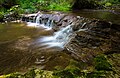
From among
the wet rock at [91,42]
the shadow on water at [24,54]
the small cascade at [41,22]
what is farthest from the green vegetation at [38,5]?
the wet rock at [91,42]

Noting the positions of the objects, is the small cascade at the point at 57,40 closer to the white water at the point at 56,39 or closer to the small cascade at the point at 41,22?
the white water at the point at 56,39

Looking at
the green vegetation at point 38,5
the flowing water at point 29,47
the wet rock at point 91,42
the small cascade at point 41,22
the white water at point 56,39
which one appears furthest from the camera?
the green vegetation at point 38,5


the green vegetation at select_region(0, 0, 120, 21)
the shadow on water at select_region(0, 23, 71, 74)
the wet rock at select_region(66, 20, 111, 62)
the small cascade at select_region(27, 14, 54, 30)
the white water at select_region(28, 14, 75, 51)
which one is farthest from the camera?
the green vegetation at select_region(0, 0, 120, 21)

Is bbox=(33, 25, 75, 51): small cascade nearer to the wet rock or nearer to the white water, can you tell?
the white water

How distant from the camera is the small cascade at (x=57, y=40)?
829cm

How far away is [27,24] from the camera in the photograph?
520 inches

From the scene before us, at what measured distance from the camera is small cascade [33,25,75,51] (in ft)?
27.2

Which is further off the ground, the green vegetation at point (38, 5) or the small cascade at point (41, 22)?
the green vegetation at point (38, 5)

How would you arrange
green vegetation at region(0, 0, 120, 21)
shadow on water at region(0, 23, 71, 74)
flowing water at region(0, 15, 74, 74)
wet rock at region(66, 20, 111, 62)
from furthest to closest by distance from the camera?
1. green vegetation at region(0, 0, 120, 21)
2. wet rock at region(66, 20, 111, 62)
3. flowing water at region(0, 15, 74, 74)
4. shadow on water at region(0, 23, 71, 74)

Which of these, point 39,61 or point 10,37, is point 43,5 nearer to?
point 10,37

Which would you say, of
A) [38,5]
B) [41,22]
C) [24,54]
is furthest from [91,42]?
[38,5]

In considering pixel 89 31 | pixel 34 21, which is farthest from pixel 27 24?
pixel 89 31

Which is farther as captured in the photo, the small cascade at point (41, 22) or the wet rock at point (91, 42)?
the small cascade at point (41, 22)

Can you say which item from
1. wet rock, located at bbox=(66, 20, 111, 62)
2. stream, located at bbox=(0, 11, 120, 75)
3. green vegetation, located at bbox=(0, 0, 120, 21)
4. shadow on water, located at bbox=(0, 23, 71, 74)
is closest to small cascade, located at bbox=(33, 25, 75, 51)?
stream, located at bbox=(0, 11, 120, 75)
